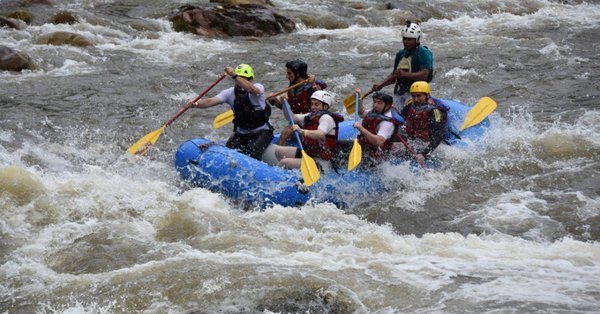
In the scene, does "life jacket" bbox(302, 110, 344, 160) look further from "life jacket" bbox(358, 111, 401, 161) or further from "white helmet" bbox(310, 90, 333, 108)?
"life jacket" bbox(358, 111, 401, 161)

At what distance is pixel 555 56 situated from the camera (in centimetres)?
1377

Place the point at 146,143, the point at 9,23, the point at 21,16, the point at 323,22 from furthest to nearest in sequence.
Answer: the point at 323,22, the point at 21,16, the point at 9,23, the point at 146,143

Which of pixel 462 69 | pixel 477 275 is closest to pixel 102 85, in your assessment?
pixel 462 69

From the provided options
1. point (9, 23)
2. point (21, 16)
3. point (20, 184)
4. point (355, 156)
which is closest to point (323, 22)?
point (21, 16)

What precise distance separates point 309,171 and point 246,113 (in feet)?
3.66

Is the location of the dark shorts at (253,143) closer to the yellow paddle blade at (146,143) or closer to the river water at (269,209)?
the river water at (269,209)

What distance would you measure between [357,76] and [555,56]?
3.75 meters

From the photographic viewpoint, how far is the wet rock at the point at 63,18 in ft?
46.6

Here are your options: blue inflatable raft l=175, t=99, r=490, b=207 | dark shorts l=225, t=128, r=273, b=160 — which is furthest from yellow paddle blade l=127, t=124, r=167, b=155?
dark shorts l=225, t=128, r=273, b=160

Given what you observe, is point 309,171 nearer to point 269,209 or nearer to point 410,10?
point 269,209

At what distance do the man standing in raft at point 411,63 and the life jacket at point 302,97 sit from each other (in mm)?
841

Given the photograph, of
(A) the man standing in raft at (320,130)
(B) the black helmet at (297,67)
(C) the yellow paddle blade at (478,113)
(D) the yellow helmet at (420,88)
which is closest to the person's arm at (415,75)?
(D) the yellow helmet at (420,88)

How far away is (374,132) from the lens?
7734mm

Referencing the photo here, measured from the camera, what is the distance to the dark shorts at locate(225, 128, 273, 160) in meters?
7.95
